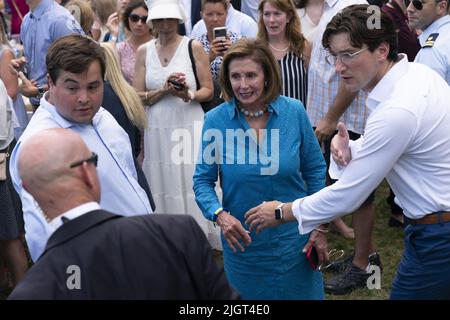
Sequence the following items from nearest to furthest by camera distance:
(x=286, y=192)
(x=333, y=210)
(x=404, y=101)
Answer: (x=404, y=101)
(x=333, y=210)
(x=286, y=192)

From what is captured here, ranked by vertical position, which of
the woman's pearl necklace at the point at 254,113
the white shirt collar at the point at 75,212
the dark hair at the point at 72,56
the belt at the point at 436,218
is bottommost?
the belt at the point at 436,218

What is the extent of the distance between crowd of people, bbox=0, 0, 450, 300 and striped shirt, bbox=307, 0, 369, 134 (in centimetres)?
2

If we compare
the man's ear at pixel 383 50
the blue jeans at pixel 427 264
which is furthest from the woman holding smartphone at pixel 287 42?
the blue jeans at pixel 427 264

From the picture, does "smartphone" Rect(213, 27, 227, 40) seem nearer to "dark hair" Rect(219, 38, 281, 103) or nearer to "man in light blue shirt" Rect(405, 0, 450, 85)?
"man in light blue shirt" Rect(405, 0, 450, 85)

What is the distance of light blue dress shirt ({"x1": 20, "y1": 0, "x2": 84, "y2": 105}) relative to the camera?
640 cm

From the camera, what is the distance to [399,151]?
3.24m

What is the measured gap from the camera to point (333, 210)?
3504mm

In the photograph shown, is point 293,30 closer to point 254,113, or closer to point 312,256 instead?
point 254,113

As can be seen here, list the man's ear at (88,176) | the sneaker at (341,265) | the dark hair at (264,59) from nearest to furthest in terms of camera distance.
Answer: the man's ear at (88,176) < the dark hair at (264,59) < the sneaker at (341,265)

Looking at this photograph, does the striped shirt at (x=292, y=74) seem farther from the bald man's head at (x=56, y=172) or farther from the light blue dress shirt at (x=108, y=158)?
the bald man's head at (x=56, y=172)

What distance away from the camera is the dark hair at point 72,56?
3.78m

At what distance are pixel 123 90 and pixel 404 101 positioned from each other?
2321mm
